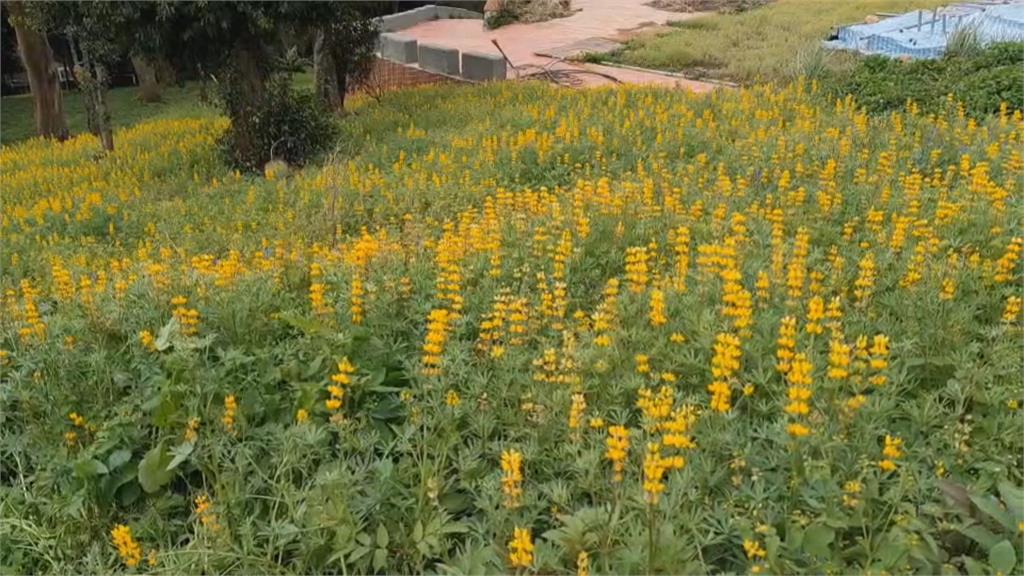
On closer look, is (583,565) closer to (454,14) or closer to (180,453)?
(180,453)

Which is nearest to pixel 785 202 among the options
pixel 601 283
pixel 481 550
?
pixel 601 283

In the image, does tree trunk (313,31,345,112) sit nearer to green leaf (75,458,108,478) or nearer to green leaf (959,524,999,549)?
green leaf (75,458,108,478)

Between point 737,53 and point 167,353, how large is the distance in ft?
37.8

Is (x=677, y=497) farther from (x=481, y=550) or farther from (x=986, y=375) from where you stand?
(x=986, y=375)

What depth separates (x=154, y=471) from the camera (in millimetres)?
2588

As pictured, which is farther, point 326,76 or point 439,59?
point 439,59

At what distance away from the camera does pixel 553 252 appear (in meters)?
3.79

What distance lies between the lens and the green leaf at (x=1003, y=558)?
187cm

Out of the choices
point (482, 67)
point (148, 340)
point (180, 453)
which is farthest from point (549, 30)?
point (180, 453)

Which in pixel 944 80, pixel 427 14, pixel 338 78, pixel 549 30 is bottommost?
pixel 944 80

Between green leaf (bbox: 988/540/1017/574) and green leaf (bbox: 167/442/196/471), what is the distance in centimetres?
214

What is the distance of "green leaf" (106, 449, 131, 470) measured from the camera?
104 inches

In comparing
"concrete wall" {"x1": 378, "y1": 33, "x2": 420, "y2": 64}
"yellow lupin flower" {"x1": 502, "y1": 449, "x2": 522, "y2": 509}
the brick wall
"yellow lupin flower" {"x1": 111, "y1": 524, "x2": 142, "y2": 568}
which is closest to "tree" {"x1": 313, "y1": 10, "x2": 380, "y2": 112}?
the brick wall

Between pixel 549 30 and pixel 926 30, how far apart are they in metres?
8.10
